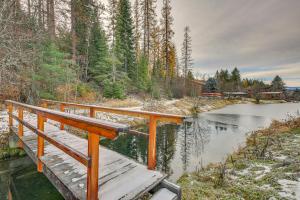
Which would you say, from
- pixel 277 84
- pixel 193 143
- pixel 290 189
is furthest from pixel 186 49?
pixel 277 84

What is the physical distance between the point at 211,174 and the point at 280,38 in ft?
44.4

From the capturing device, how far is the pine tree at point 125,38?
1972 cm

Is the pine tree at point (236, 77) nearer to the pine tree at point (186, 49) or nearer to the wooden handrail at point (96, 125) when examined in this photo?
the pine tree at point (186, 49)

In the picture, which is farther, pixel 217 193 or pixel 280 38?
pixel 280 38

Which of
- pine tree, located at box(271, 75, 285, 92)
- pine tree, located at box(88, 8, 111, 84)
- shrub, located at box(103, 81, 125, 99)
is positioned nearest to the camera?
shrub, located at box(103, 81, 125, 99)

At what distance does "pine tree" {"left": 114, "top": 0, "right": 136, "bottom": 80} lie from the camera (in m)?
19.7

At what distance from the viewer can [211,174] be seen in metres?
4.13

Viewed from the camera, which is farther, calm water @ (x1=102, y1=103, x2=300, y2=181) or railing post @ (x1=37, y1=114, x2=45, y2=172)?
calm water @ (x1=102, y1=103, x2=300, y2=181)

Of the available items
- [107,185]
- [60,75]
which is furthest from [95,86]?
[107,185]

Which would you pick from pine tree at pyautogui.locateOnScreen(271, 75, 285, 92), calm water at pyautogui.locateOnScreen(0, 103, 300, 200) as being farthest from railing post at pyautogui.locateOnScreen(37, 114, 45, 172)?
pine tree at pyautogui.locateOnScreen(271, 75, 285, 92)

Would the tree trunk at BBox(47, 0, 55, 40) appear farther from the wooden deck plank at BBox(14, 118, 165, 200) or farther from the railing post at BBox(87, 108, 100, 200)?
the railing post at BBox(87, 108, 100, 200)

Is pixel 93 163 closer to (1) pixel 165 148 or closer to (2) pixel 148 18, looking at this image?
(1) pixel 165 148

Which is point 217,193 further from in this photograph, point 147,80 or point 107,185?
point 147,80

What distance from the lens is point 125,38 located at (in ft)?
67.5
